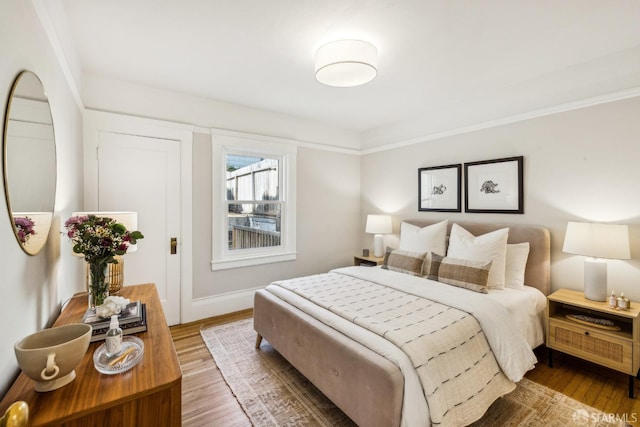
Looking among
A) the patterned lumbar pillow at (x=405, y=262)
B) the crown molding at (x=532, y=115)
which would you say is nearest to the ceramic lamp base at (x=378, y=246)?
the patterned lumbar pillow at (x=405, y=262)

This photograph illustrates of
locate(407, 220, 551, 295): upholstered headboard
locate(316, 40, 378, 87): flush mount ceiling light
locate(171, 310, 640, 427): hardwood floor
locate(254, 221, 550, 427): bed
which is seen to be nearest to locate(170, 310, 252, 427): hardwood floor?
locate(171, 310, 640, 427): hardwood floor

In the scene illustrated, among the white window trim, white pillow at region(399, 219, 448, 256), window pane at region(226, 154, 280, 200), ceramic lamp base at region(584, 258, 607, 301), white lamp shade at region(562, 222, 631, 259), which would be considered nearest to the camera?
white lamp shade at region(562, 222, 631, 259)

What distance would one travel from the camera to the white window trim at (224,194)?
352 cm

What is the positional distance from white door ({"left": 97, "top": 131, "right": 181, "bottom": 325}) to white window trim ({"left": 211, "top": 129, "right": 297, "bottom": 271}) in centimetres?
43

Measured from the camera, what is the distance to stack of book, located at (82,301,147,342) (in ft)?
4.44

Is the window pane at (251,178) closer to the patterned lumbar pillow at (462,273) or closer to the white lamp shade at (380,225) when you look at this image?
the white lamp shade at (380,225)

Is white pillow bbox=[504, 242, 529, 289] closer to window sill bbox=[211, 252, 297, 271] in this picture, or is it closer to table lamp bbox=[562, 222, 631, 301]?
table lamp bbox=[562, 222, 631, 301]

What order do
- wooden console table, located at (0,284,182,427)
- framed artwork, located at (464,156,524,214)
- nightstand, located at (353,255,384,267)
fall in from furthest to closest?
nightstand, located at (353,255,384,267) → framed artwork, located at (464,156,524,214) → wooden console table, located at (0,284,182,427)

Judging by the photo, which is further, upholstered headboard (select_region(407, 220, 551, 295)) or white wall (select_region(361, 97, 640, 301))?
upholstered headboard (select_region(407, 220, 551, 295))

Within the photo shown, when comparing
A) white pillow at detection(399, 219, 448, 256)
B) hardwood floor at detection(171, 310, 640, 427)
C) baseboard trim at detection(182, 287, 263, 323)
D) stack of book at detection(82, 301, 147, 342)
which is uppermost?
white pillow at detection(399, 219, 448, 256)

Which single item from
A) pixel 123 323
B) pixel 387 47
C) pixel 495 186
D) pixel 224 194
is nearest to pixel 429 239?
pixel 495 186

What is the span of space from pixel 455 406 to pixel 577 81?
295 cm

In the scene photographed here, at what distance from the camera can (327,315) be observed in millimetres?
2109

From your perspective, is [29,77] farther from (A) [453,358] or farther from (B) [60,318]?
(A) [453,358]
